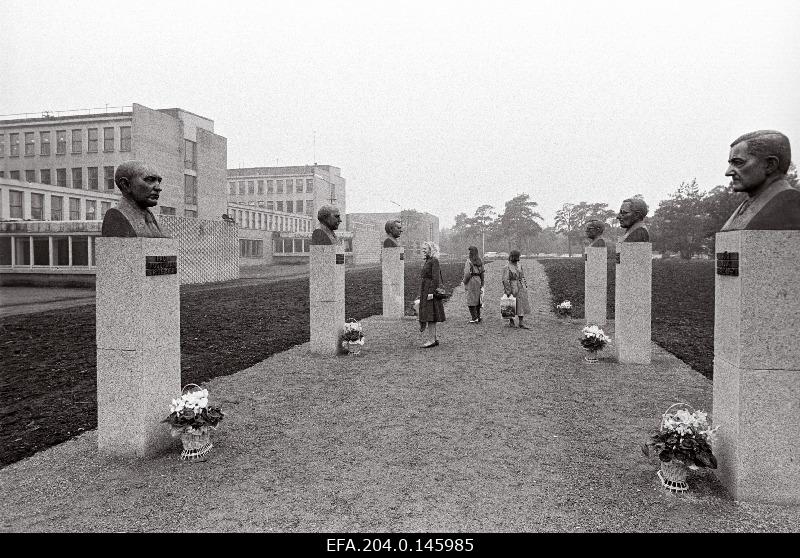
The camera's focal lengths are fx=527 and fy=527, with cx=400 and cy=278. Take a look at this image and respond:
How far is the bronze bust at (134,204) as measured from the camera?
16.8 feet

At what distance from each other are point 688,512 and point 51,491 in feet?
17.0

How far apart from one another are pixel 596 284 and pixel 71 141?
150 feet

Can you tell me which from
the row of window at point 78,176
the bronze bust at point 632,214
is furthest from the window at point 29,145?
the bronze bust at point 632,214

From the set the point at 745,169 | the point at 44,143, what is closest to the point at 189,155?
the point at 44,143

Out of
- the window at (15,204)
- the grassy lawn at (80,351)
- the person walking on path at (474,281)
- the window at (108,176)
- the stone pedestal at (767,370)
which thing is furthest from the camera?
the window at (108,176)

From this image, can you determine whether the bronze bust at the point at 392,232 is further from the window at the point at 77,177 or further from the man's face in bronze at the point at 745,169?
the window at the point at 77,177

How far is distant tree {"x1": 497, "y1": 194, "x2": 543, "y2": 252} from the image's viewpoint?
86.8 m

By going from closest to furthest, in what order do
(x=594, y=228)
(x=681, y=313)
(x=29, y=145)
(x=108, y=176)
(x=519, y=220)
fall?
(x=594, y=228) → (x=681, y=313) → (x=108, y=176) → (x=29, y=145) → (x=519, y=220)

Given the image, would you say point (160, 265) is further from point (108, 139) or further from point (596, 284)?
point (108, 139)

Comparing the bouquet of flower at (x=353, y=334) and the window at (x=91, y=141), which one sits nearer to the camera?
the bouquet of flower at (x=353, y=334)

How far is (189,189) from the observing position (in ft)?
145

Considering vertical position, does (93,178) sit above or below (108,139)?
below

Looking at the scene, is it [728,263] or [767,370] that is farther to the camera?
[728,263]

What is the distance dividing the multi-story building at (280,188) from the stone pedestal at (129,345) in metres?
81.3
